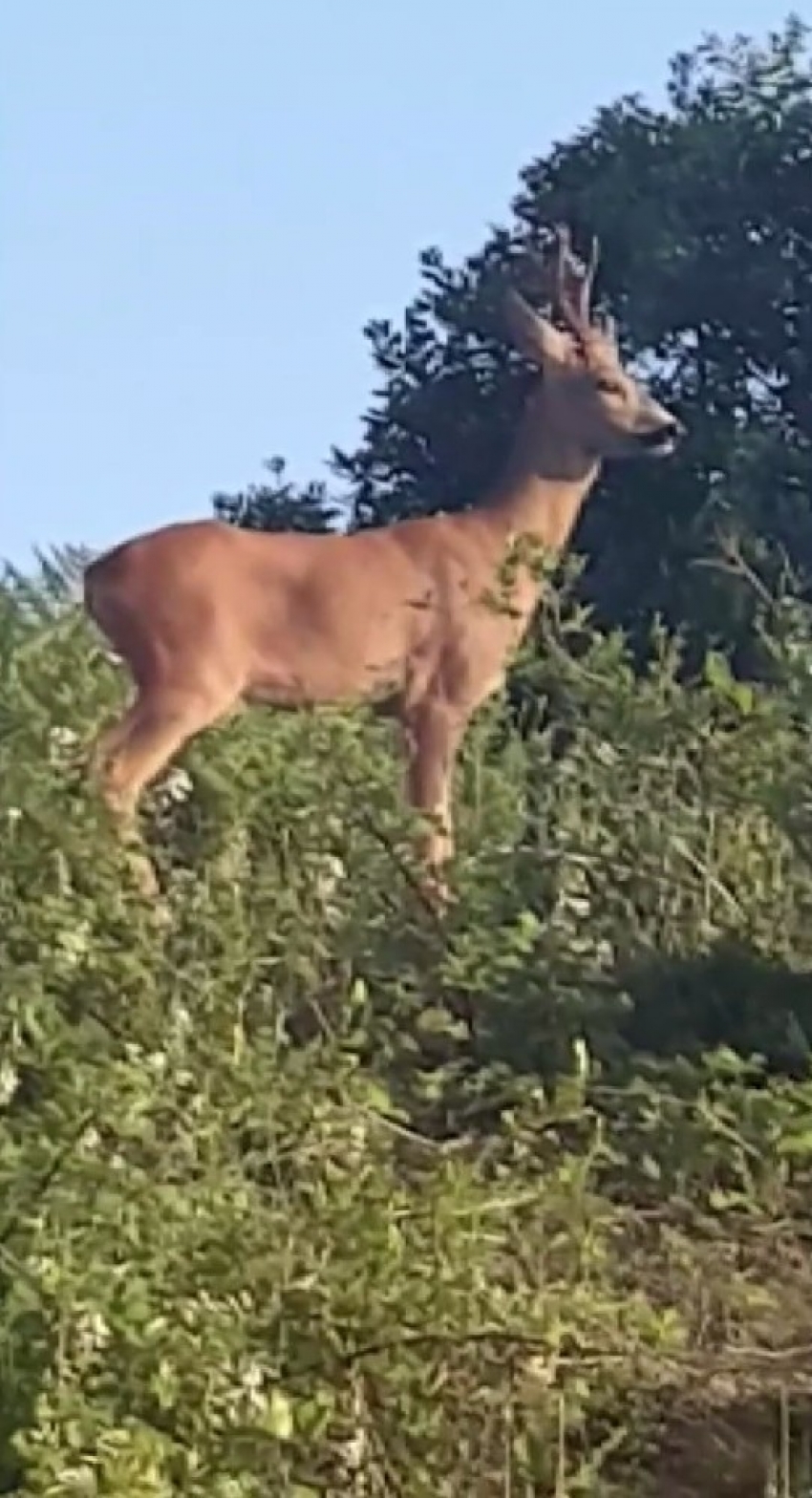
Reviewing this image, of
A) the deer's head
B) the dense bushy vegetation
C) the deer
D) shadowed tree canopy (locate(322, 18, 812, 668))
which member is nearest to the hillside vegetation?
the dense bushy vegetation

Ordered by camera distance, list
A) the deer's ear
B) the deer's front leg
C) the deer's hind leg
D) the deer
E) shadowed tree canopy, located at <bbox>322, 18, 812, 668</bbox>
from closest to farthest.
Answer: the deer's front leg < the deer's hind leg < the deer < the deer's ear < shadowed tree canopy, located at <bbox>322, 18, 812, 668</bbox>

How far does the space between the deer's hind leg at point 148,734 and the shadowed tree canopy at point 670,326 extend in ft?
44.1

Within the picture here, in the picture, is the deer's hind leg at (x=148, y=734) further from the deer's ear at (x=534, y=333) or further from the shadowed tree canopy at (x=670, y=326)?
the shadowed tree canopy at (x=670, y=326)

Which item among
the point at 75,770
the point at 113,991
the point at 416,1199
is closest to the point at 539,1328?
the point at 416,1199

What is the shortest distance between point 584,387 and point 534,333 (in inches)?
10.8

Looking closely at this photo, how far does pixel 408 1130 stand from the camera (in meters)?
5.93

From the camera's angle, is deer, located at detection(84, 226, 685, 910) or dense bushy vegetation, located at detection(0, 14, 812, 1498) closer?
dense bushy vegetation, located at detection(0, 14, 812, 1498)

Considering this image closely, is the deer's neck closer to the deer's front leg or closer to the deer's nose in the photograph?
the deer's nose

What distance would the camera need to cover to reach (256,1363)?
4832 mm

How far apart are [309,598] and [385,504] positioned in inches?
631

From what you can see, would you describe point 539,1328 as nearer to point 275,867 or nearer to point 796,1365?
point 796,1365

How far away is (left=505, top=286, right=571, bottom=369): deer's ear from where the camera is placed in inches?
455

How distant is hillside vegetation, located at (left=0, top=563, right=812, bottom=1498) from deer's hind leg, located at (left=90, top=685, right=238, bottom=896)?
0.78 ft

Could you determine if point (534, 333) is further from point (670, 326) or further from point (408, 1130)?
point (670, 326)
